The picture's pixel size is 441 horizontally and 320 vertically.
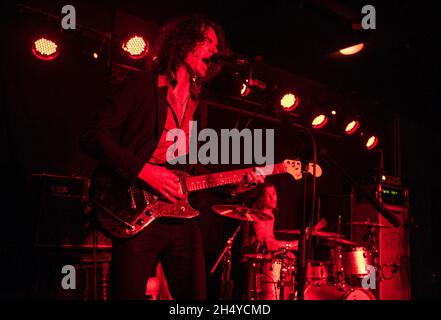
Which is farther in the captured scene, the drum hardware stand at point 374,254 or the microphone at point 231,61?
the drum hardware stand at point 374,254

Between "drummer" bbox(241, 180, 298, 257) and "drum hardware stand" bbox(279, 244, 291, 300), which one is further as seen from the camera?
"drummer" bbox(241, 180, 298, 257)

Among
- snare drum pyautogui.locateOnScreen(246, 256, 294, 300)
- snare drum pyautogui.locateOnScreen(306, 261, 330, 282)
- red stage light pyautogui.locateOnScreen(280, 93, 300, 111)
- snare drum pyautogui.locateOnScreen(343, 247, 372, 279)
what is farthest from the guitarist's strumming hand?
red stage light pyautogui.locateOnScreen(280, 93, 300, 111)

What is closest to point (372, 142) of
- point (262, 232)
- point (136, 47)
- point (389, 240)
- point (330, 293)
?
point (389, 240)

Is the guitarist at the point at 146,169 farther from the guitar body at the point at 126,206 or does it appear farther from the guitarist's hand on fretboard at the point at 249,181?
the guitarist's hand on fretboard at the point at 249,181

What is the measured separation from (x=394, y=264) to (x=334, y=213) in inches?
42.7

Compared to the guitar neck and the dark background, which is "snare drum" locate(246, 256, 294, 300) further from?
the guitar neck

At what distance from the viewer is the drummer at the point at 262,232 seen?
530cm

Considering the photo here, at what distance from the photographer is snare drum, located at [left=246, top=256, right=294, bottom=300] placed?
4.68m

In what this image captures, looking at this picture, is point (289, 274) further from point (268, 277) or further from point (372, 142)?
point (372, 142)

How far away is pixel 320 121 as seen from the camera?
638 cm

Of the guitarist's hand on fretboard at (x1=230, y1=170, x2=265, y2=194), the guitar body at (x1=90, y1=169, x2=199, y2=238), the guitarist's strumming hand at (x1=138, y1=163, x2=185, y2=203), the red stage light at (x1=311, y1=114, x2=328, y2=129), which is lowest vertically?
the guitar body at (x1=90, y1=169, x2=199, y2=238)

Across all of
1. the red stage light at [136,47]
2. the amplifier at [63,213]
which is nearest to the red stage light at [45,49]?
the red stage light at [136,47]

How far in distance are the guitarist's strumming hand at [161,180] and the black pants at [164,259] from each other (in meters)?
0.14

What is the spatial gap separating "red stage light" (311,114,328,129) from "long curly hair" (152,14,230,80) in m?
3.65
